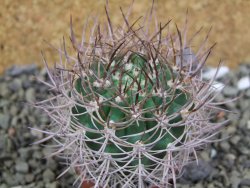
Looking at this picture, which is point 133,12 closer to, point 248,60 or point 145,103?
point 248,60

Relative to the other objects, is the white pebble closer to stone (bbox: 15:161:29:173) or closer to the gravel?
the gravel

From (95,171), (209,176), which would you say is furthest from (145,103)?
(209,176)

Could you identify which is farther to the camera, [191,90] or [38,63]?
[38,63]

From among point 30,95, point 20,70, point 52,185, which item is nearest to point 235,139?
point 52,185

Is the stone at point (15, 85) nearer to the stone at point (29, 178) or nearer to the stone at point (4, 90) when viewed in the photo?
the stone at point (4, 90)

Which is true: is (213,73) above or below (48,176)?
above

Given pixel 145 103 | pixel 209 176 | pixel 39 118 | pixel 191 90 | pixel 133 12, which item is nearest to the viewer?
pixel 145 103

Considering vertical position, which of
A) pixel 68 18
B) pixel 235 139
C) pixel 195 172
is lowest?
pixel 195 172

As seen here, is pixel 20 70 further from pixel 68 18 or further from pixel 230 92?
pixel 230 92
